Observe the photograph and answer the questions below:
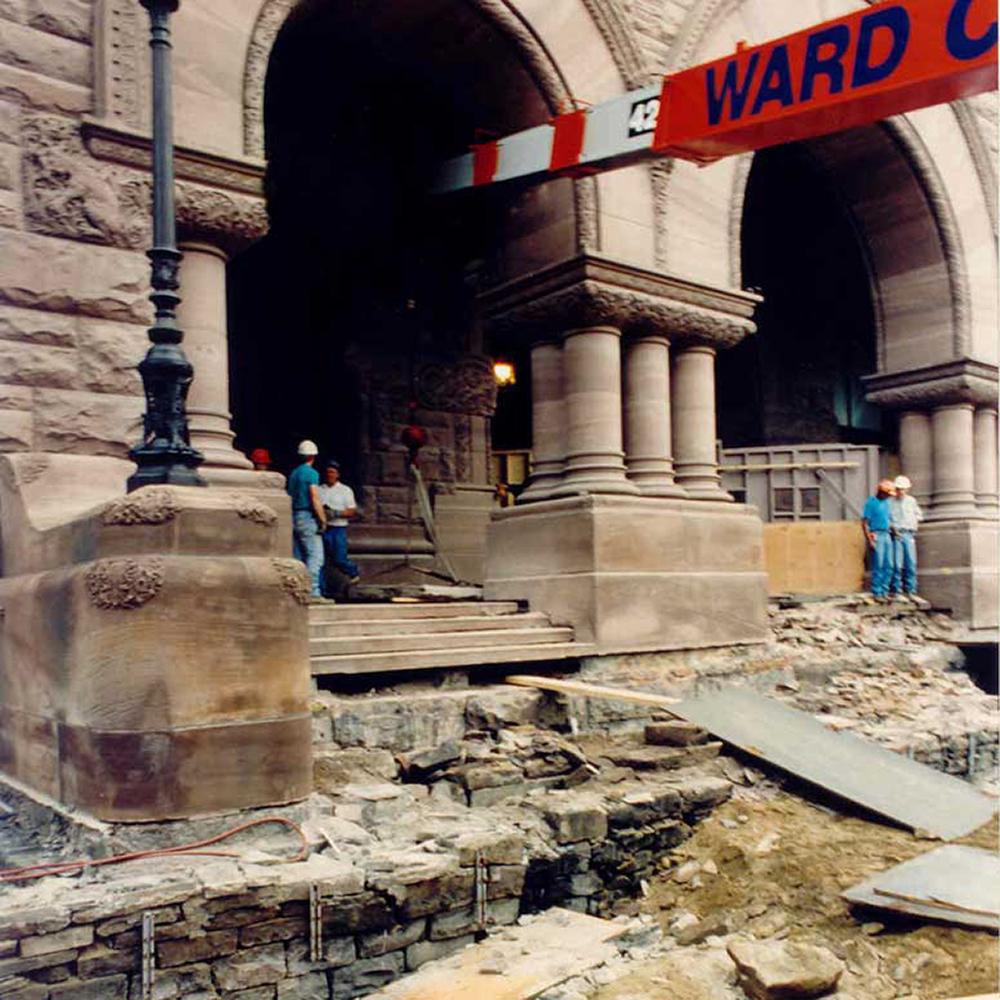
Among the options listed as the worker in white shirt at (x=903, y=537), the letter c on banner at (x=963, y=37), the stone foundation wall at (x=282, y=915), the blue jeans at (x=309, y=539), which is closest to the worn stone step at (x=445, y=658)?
the stone foundation wall at (x=282, y=915)

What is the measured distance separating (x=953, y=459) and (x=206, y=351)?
9.15m

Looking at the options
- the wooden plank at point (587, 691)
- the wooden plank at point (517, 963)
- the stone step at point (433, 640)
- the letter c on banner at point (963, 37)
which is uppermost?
the letter c on banner at point (963, 37)

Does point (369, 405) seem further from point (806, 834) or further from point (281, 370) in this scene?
point (806, 834)

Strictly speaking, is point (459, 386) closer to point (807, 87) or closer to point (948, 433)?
point (948, 433)

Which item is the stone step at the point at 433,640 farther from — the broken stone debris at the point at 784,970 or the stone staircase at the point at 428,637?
the broken stone debris at the point at 784,970

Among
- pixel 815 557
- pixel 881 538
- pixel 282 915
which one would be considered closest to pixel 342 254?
pixel 815 557

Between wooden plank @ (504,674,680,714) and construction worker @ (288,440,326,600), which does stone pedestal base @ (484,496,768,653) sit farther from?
construction worker @ (288,440,326,600)

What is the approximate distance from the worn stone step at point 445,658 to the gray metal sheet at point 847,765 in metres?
1.11

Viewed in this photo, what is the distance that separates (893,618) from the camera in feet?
38.8

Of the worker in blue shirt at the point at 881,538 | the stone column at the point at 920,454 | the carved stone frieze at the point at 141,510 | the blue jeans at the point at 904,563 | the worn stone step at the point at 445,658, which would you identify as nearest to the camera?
the carved stone frieze at the point at 141,510

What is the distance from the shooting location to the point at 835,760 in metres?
7.32

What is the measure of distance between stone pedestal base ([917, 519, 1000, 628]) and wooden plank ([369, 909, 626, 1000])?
867 cm

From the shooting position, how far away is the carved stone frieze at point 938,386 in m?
12.5

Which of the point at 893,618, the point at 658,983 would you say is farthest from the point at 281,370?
the point at 658,983
